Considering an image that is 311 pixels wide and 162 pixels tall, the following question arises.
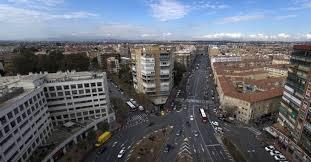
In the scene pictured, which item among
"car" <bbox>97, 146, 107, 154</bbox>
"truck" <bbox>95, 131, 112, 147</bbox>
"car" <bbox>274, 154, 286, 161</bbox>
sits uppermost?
"truck" <bbox>95, 131, 112, 147</bbox>

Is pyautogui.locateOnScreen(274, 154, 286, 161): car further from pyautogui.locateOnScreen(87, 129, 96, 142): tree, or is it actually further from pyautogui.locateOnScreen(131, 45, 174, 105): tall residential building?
pyautogui.locateOnScreen(87, 129, 96, 142): tree

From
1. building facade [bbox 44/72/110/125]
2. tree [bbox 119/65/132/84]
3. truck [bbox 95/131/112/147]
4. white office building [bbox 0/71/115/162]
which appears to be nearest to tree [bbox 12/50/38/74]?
white office building [bbox 0/71/115/162]

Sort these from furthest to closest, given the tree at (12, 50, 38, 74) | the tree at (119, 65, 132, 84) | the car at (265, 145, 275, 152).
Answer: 1. the tree at (119, 65, 132, 84)
2. the tree at (12, 50, 38, 74)
3. the car at (265, 145, 275, 152)

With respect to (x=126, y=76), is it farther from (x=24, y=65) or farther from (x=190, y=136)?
(x=190, y=136)

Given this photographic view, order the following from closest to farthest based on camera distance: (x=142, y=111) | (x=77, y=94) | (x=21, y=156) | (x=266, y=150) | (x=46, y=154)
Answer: (x=21, y=156) < (x=46, y=154) < (x=266, y=150) < (x=77, y=94) < (x=142, y=111)

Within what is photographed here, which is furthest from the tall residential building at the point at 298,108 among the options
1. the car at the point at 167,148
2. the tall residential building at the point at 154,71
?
the tall residential building at the point at 154,71

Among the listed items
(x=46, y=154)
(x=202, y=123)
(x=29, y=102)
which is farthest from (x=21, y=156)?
(x=202, y=123)

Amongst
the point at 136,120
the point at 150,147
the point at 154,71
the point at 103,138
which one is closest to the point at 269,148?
the point at 150,147

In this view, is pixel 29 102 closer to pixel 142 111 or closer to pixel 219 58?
pixel 142 111
